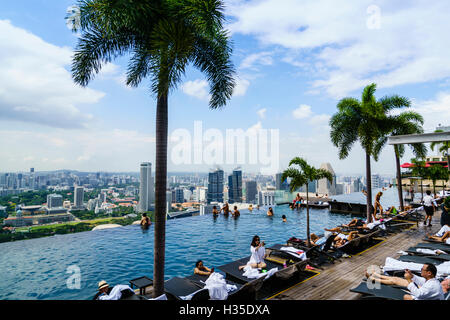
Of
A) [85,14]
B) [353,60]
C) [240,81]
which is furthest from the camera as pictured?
[353,60]

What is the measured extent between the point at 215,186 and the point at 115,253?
29598 millimetres

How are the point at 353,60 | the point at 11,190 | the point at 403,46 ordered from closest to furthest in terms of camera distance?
the point at 353,60
the point at 403,46
the point at 11,190

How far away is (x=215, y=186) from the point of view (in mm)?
40219

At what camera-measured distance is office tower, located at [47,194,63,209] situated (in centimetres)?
2008

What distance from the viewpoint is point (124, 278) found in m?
8.27

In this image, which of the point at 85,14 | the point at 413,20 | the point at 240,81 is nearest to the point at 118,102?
the point at 85,14

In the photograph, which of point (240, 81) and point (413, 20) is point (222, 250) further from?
point (413, 20)

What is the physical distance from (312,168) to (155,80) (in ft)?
28.2

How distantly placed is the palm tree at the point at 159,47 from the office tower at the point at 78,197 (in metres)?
19.8

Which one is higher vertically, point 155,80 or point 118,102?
point 118,102

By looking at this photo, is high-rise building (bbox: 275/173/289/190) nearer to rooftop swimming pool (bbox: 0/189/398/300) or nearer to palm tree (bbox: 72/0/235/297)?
rooftop swimming pool (bbox: 0/189/398/300)

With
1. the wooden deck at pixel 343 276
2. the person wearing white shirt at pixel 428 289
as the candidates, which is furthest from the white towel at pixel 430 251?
the person wearing white shirt at pixel 428 289

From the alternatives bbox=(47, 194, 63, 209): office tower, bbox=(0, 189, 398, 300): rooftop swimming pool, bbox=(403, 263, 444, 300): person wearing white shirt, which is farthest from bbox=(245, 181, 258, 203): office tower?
bbox=(403, 263, 444, 300): person wearing white shirt

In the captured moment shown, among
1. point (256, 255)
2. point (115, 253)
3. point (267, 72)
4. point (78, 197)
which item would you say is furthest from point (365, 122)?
point (78, 197)
